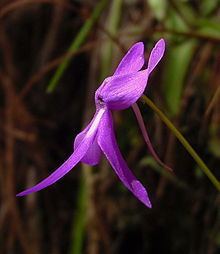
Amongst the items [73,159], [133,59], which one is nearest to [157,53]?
[133,59]

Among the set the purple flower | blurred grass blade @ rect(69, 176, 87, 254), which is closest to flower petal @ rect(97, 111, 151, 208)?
the purple flower

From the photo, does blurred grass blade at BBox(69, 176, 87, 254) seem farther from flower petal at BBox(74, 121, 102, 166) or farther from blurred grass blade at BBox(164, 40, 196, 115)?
flower petal at BBox(74, 121, 102, 166)

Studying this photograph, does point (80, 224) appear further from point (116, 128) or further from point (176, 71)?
point (176, 71)

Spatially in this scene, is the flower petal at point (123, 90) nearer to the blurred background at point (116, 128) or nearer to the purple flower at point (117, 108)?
the purple flower at point (117, 108)

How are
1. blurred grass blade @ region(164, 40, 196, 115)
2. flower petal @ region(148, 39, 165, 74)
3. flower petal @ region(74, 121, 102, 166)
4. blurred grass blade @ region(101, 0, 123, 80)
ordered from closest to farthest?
1. flower petal @ region(148, 39, 165, 74)
2. flower petal @ region(74, 121, 102, 166)
3. blurred grass blade @ region(164, 40, 196, 115)
4. blurred grass blade @ region(101, 0, 123, 80)

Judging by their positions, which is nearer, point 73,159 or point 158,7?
point 73,159

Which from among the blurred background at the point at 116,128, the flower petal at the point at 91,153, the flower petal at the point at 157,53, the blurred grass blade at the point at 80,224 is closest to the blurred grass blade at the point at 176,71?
the blurred background at the point at 116,128

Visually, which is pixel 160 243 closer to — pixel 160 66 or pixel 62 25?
pixel 160 66
